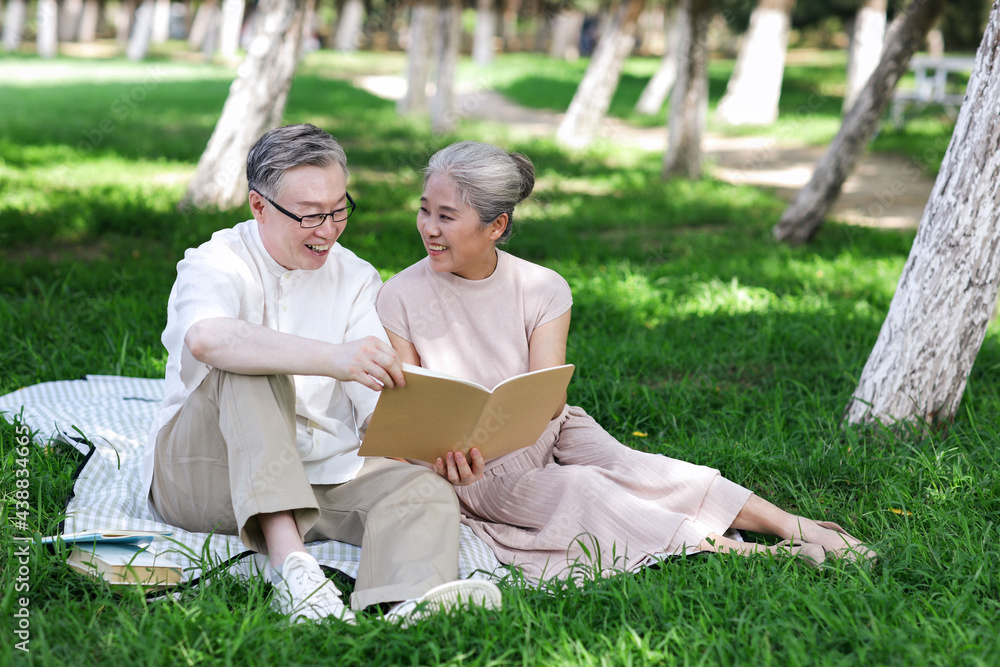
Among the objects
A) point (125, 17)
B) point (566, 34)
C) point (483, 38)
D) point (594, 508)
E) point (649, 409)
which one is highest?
point (566, 34)

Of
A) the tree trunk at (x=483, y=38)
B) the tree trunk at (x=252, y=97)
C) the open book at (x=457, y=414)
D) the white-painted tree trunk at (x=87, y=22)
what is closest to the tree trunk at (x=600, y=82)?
the tree trunk at (x=252, y=97)

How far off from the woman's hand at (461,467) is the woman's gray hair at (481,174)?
0.80 metres

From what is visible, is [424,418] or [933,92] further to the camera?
[933,92]

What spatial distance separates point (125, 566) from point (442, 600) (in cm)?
99

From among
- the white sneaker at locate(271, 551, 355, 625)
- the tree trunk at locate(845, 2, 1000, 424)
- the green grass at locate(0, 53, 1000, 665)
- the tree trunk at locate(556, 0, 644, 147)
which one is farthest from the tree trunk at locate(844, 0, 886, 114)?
the white sneaker at locate(271, 551, 355, 625)

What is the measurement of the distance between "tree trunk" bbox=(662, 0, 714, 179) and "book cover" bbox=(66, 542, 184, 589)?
905 cm

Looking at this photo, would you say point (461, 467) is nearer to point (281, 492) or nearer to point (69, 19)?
point (281, 492)

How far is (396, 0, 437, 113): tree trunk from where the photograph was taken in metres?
15.9

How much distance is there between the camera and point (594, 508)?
304 cm

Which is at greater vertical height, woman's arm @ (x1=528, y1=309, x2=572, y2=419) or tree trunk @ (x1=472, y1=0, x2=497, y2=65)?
tree trunk @ (x1=472, y1=0, x2=497, y2=65)

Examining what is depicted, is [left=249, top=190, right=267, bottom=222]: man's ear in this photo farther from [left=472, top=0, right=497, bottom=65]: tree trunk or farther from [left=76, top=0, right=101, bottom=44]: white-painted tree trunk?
[left=76, top=0, right=101, bottom=44]: white-painted tree trunk

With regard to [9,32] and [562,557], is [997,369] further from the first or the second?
[9,32]

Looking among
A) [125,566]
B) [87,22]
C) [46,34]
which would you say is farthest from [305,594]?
[87,22]

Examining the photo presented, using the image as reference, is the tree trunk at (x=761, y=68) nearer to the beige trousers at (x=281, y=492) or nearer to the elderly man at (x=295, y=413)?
the elderly man at (x=295, y=413)
